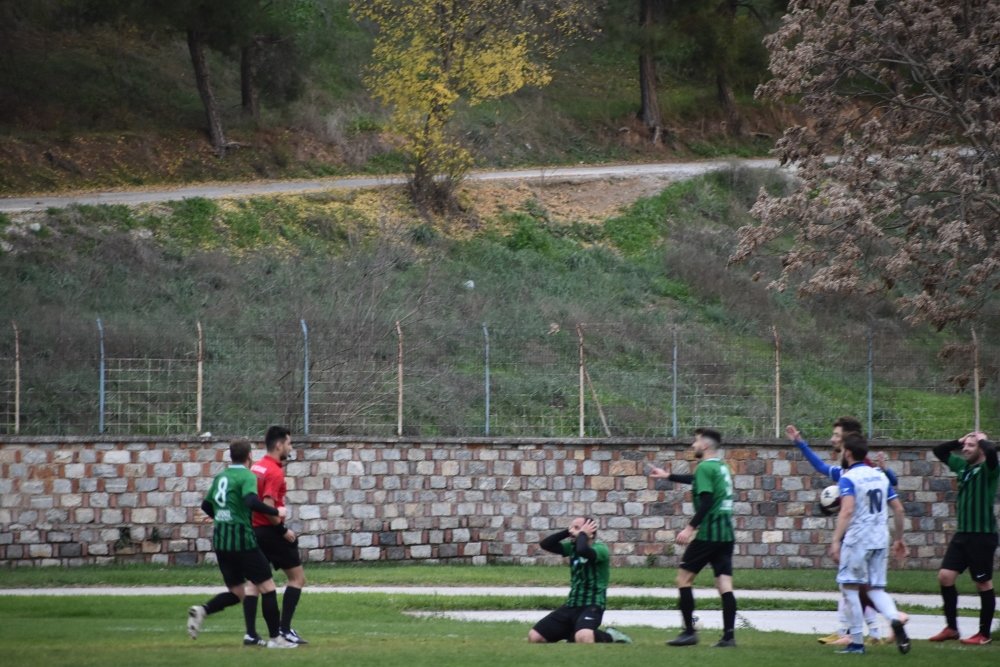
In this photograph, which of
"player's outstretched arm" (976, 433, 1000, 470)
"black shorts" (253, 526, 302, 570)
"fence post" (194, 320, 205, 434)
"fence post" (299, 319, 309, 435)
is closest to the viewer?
"black shorts" (253, 526, 302, 570)

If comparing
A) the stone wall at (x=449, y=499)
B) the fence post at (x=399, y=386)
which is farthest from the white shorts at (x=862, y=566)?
the fence post at (x=399, y=386)

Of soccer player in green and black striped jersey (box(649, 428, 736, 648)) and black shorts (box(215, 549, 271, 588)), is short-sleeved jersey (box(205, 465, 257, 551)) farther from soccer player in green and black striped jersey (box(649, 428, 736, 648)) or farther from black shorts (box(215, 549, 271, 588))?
soccer player in green and black striped jersey (box(649, 428, 736, 648))

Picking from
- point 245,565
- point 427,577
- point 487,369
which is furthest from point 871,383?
point 245,565

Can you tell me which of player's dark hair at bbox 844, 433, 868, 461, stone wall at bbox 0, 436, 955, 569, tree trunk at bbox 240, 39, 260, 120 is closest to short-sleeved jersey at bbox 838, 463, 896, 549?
player's dark hair at bbox 844, 433, 868, 461

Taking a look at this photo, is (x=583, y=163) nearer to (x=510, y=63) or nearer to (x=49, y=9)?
(x=510, y=63)

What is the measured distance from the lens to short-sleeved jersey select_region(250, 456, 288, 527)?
37.5 feet

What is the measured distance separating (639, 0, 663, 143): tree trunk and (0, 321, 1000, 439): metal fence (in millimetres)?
24063

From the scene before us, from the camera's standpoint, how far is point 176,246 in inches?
1244

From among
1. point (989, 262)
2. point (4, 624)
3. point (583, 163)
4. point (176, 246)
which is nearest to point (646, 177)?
point (583, 163)

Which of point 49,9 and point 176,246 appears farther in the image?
point 49,9

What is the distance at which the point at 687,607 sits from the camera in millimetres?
11508

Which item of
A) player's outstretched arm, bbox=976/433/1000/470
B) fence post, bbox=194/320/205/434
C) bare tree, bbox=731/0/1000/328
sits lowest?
player's outstretched arm, bbox=976/433/1000/470

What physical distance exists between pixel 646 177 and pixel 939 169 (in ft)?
70.2

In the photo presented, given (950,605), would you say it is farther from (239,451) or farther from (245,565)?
(239,451)
